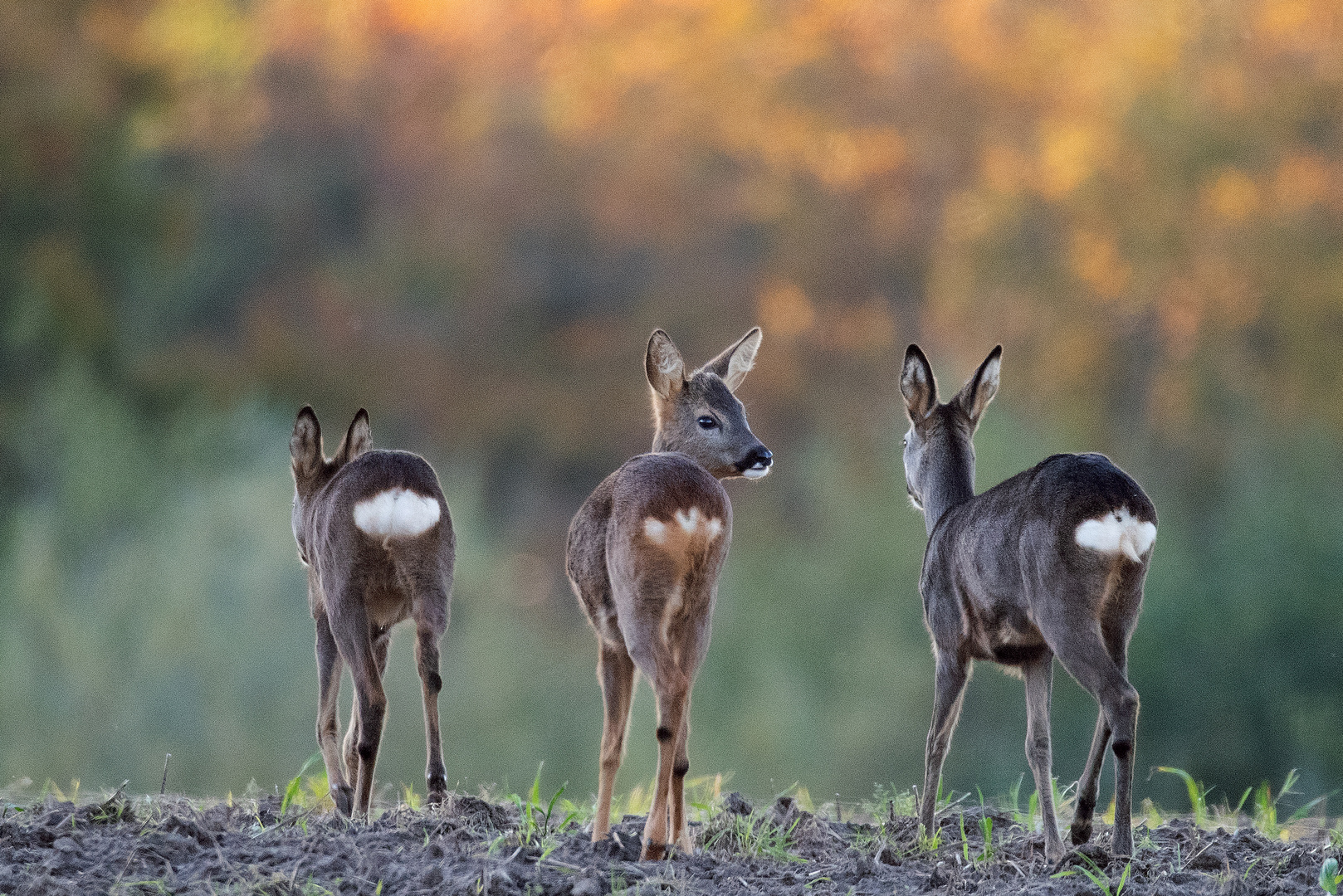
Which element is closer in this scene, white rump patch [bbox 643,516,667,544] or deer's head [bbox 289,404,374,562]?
white rump patch [bbox 643,516,667,544]

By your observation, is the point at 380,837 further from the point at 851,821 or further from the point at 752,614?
the point at 752,614

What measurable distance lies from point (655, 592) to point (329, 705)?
193 cm

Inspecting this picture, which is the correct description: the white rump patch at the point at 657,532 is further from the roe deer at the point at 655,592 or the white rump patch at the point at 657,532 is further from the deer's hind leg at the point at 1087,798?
the deer's hind leg at the point at 1087,798

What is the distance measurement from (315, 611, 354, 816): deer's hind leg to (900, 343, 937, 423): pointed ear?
98.8 inches

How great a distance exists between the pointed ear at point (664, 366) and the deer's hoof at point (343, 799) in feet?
7.41

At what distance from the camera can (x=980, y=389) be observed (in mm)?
6473

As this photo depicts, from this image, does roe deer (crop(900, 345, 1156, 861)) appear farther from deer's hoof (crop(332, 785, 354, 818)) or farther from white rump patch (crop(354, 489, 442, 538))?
deer's hoof (crop(332, 785, 354, 818))

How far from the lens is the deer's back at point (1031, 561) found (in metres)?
4.95

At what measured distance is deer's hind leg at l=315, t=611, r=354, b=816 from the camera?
6117 mm

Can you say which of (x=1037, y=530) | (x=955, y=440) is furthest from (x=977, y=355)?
(x=1037, y=530)

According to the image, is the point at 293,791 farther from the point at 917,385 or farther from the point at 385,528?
the point at 917,385

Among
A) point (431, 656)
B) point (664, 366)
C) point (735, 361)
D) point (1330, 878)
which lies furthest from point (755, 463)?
point (1330, 878)

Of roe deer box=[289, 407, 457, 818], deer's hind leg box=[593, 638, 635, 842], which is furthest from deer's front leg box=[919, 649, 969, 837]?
roe deer box=[289, 407, 457, 818]

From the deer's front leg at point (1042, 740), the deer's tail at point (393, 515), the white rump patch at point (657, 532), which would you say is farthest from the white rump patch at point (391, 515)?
the deer's front leg at point (1042, 740)
